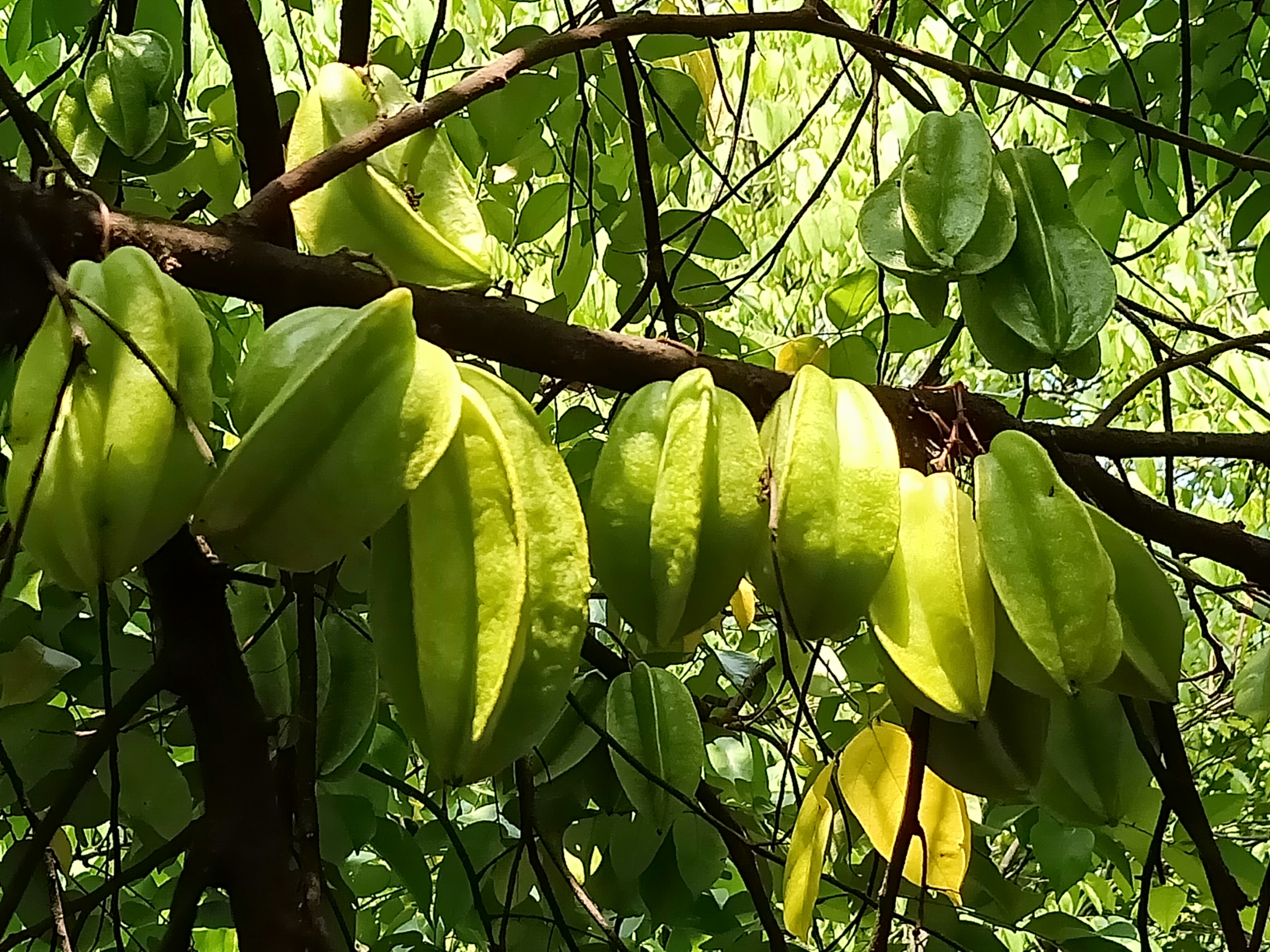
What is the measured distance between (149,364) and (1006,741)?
0.48m

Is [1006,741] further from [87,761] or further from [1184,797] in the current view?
[87,761]

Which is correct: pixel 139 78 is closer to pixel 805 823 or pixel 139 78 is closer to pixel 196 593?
pixel 196 593

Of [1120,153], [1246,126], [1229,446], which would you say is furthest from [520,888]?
[1246,126]

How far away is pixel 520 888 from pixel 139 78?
3.03 ft

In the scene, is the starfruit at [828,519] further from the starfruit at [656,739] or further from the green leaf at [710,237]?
the green leaf at [710,237]

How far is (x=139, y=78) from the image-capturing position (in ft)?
3.50

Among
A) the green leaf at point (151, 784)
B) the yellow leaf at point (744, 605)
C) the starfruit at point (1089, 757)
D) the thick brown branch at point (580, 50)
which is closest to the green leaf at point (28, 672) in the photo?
the green leaf at point (151, 784)

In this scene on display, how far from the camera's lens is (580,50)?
0.84 metres

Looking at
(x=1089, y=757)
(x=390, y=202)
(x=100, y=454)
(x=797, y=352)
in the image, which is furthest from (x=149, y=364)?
(x=797, y=352)

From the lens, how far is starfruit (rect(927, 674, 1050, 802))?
66 cm

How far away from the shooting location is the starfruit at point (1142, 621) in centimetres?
66

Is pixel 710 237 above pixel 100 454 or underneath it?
above

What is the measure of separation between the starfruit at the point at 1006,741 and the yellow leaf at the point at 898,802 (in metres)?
0.21

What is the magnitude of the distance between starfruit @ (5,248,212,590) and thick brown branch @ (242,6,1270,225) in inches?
5.4
